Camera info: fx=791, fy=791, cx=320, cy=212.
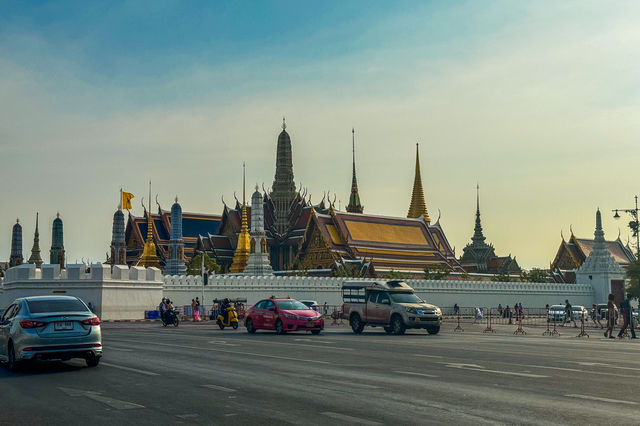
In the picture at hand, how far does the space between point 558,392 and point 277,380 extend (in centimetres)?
426

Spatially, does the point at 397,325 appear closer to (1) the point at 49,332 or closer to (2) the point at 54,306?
(2) the point at 54,306

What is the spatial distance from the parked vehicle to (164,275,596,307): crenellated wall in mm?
21701

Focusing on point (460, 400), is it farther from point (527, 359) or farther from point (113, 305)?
point (113, 305)

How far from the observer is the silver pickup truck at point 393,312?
28.0 meters

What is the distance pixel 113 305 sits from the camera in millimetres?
44656

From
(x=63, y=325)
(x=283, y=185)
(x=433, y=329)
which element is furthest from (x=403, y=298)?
(x=283, y=185)

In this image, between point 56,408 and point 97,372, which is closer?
point 56,408

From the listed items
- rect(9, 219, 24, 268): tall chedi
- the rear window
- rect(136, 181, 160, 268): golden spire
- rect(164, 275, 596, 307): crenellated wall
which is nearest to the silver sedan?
the rear window

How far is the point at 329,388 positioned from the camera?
37.4 feet

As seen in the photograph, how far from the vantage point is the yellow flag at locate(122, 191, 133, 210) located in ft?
249

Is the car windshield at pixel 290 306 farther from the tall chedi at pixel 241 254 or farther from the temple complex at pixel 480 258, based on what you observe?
the temple complex at pixel 480 258

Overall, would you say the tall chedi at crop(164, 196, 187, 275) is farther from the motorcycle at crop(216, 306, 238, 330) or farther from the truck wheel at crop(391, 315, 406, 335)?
the truck wheel at crop(391, 315, 406, 335)

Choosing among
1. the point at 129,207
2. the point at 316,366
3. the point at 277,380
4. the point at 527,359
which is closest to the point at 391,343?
the point at 527,359

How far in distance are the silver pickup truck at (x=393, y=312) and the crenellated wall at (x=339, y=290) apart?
23263mm
